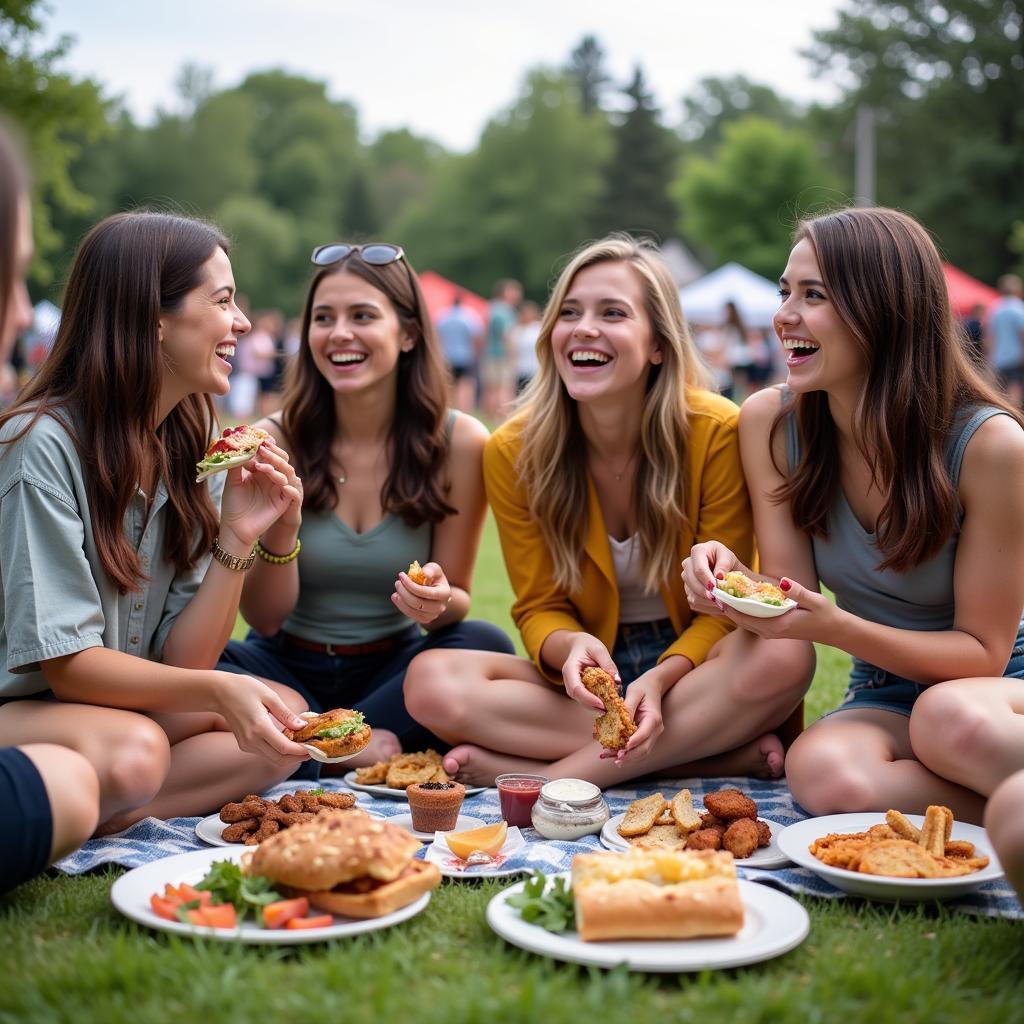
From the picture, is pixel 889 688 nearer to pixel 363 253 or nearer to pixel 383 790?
pixel 383 790

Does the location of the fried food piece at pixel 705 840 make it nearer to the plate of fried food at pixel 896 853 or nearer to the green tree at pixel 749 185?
the plate of fried food at pixel 896 853

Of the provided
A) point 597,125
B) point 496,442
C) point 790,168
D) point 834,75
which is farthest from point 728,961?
point 597,125

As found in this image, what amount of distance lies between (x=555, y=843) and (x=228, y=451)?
6.06ft

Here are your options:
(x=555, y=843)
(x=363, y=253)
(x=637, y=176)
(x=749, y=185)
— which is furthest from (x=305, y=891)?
(x=637, y=176)

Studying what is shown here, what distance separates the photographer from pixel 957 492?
421 centimetres

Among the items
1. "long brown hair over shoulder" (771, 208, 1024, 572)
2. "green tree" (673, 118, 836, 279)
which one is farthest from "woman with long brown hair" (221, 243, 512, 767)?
"green tree" (673, 118, 836, 279)

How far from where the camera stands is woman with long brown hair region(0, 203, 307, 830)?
381 centimetres

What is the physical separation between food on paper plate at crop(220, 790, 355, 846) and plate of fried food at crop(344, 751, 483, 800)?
1.64 feet

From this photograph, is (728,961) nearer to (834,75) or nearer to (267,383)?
(267,383)

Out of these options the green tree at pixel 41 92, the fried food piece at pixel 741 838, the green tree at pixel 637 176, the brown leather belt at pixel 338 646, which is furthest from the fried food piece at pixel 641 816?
the green tree at pixel 637 176

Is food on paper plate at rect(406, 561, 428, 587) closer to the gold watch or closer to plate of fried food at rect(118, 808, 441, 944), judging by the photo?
the gold watch

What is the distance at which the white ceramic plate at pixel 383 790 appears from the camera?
15.6 feet

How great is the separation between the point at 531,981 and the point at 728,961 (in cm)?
51

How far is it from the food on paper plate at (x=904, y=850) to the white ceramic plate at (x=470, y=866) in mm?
961
